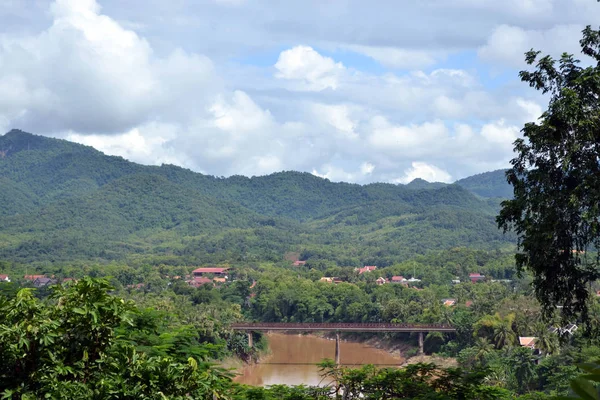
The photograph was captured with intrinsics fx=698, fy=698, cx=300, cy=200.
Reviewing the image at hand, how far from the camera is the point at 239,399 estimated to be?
8.30 metres

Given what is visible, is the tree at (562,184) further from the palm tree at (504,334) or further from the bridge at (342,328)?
the bridge at (342,328)

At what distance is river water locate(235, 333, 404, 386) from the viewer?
4269 centimetres

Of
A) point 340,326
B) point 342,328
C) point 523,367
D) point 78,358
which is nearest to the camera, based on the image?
point 78,358

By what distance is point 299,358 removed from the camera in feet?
164

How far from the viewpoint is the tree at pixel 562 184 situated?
31.8ft

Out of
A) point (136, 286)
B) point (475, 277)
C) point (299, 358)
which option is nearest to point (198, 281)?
point (136, 286)

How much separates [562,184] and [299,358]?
137 feet

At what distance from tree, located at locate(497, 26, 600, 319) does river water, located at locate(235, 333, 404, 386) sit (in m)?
30.8

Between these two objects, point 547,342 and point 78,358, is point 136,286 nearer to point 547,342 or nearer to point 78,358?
point 547,342

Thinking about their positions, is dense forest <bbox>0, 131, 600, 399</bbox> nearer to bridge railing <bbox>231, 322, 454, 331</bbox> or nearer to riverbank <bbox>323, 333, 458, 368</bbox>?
riverbank <bbox>323, 333, 458, 368</bbox>

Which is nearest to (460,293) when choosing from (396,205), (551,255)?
(551,255)

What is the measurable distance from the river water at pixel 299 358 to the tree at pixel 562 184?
30767mm

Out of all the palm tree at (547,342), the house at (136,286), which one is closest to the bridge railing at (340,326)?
the palm tree at (547,342)

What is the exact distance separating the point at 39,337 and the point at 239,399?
2.69 m
